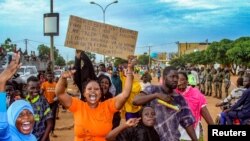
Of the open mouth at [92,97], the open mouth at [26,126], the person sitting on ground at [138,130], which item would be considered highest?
the open mouth at [92,97]

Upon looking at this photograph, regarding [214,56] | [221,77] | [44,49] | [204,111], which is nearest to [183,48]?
[44,49]

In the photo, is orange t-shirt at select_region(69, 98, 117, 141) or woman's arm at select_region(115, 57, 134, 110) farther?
woman's arm at select_region(115, 57, 134, 110)

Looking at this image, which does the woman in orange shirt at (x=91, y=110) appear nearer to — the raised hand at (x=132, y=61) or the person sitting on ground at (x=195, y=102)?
the raised hand at (x=132, y=61)

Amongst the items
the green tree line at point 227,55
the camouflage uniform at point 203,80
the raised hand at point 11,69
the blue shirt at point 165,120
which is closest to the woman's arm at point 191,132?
the blue shirt at point 165,120

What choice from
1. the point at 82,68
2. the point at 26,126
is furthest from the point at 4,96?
the point at 82,68

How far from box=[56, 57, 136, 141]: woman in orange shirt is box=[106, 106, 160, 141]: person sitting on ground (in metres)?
0.19

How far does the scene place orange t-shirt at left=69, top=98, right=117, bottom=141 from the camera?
4188 mm

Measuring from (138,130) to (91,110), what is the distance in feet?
1.96

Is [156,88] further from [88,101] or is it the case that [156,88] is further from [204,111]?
[204,111]

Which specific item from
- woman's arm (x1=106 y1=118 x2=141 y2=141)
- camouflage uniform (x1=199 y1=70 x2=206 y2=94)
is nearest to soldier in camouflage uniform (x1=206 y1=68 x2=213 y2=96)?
camouflage uniform (x1=199 y1=70 x2=206 y2=94)

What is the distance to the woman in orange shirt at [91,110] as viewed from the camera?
4195 millimetres

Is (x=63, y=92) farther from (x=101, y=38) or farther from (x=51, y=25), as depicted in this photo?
(x=51, y=25)

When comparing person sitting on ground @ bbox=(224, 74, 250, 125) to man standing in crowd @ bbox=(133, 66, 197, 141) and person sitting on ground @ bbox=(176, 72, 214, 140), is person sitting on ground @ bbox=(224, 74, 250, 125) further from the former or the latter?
man standing in crowd @ bbox=(133, 66, 197, 141)

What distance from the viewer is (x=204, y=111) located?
18.4 ft
